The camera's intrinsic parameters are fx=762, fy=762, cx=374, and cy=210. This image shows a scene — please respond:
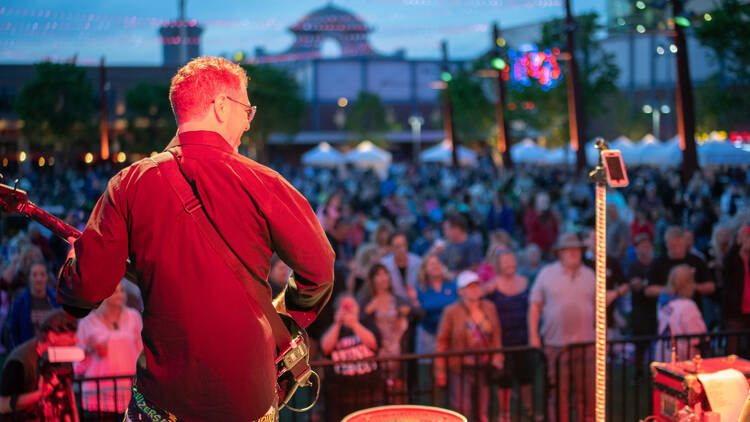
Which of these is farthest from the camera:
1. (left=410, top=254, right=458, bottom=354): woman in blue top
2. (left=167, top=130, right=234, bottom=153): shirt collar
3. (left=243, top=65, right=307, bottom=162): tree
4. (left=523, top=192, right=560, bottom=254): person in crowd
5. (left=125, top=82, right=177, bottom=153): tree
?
(left=243, top=65, right=307, bottom=162): tree

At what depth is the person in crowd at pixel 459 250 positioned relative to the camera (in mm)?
9230

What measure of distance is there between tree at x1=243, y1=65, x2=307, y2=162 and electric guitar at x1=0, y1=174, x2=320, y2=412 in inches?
1940

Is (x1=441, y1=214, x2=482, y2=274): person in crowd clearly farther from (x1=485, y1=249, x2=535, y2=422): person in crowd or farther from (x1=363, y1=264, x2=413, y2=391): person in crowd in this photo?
(x1=363, y1=264, x2=413, y2=391): person in crowd

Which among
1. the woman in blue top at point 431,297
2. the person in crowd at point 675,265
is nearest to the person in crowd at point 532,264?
the person in crowd at point 675,265

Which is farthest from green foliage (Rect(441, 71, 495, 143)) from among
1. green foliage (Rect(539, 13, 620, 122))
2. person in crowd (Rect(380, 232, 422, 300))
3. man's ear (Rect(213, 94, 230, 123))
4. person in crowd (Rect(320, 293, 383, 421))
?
man's ear (Rect(213, 94, 230, 123))

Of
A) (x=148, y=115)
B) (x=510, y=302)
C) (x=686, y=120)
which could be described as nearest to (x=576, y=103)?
(x=686, y=120)

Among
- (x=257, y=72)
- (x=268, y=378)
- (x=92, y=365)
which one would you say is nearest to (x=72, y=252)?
(x=268, y=378)

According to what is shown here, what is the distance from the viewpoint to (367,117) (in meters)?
72.7

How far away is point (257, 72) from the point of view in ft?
182

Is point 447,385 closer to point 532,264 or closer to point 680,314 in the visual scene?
point 680,314

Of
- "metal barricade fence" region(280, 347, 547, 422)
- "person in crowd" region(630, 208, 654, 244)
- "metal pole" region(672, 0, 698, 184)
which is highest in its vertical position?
"metal pole" region(672, 0, 698, 184)

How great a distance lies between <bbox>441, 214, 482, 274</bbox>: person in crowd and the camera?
9.23 m

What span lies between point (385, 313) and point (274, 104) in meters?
51.8

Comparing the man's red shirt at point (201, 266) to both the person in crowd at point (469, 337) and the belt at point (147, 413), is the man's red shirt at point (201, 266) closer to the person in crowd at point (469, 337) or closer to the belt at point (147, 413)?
the belt at point (147, 413)
